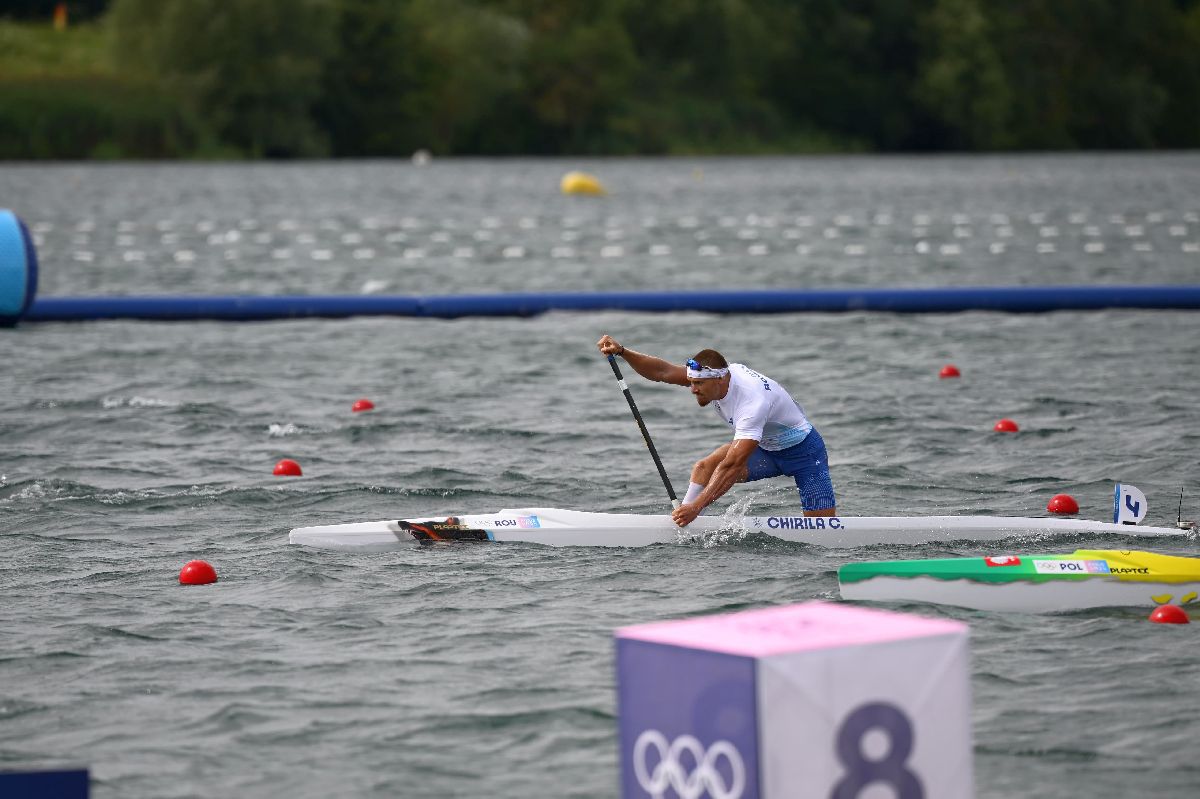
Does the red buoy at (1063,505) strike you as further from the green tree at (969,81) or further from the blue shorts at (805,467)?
the green tree at (969,81)

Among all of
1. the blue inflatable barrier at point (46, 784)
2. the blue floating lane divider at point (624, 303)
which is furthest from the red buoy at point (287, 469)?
the blue floating lane divider at point (624, 303)

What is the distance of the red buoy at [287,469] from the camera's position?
14195 millimetres

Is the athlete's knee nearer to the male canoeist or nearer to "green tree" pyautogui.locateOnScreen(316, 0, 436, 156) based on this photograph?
the male canoeist

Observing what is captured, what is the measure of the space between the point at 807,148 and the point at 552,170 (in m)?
28.8

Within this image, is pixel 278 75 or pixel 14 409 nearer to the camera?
pixel 14 409

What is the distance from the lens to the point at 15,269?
2080 cm

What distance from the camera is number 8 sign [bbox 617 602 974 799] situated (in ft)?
16.9

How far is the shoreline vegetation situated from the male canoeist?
234ft

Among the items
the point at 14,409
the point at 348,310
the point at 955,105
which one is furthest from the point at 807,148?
the point at 14,409

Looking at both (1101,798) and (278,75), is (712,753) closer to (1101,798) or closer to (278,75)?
(1101,798)

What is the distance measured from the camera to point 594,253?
1371 inches

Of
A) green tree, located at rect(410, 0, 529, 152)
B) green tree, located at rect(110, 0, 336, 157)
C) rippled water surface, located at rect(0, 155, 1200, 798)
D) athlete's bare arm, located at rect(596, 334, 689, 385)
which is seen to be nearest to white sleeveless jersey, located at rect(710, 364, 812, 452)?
athlete's bare arm, located at rect(596, 334, 689, 385)

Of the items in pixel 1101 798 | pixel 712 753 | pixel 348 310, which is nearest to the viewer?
pixel 712 753

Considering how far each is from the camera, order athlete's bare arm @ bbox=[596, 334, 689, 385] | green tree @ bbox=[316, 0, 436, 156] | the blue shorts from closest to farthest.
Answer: athlete's bare arm @ bbox=[596, 334, 689, 385], the blue shorts, green tree @ bbox=[316, 0, 436, 156]
